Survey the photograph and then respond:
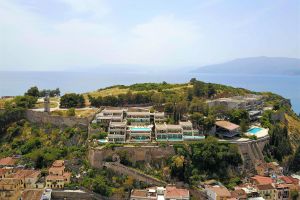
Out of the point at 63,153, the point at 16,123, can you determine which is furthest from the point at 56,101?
the point at 63,153

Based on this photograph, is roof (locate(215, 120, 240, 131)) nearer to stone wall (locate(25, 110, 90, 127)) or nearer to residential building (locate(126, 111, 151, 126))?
residential building (locate(126, 111, 151, 126))

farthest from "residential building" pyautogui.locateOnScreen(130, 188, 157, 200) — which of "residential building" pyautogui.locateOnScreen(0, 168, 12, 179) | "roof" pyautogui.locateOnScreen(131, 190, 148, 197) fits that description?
"residential building" pyautogui.locateOnScreen(0, 168, 12, 179)

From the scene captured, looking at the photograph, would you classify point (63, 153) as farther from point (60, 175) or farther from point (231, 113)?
point (231, 113)

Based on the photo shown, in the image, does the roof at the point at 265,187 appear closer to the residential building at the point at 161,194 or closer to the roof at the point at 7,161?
the residential building at the point at 161,194

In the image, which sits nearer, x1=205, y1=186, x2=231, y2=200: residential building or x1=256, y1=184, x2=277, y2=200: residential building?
x1=205, y1=186, x2=231, y2=200: residential building

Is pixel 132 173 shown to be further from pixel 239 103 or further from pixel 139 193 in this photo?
pixel 239 103

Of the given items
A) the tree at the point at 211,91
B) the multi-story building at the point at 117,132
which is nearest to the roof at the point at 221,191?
the multi-story building at the point at 117,132
